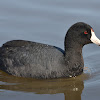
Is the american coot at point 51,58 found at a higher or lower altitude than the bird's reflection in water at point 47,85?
higher

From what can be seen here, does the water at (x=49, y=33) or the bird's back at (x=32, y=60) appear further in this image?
the bird's back at (x=32, y=60)

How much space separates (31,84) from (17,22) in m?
2.99

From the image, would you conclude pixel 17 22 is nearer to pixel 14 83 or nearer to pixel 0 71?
pixel 0 71

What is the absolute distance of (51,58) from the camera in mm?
6465

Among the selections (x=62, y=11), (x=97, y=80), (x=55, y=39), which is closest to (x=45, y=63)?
(x=97, y=80)

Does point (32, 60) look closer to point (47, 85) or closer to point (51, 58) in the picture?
point (51, 58)

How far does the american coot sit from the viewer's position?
6.38 meters

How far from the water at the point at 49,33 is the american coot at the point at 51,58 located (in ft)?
0.47

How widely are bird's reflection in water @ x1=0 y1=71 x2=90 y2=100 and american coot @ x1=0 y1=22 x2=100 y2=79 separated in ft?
0.36

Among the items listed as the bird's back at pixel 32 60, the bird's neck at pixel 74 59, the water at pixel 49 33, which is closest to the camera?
the water at pixel 49 33

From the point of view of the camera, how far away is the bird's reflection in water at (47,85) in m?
5.90

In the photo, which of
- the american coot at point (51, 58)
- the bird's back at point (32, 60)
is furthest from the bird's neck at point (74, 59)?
the bird's back at point (32, 60)

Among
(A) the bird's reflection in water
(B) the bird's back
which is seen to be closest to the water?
(A) the bird's reflection in water

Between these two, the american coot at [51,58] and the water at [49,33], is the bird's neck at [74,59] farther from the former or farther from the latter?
the water at [49,33]
